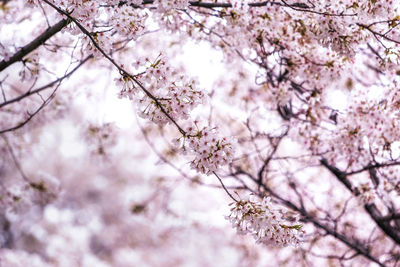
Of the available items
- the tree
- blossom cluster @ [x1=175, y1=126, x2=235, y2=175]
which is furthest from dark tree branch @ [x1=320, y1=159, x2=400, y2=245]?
blossom cluster @ [x1=175, y1=126, x2=235, y2=175]

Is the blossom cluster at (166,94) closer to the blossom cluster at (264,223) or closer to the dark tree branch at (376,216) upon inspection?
the blossom cluster at (264,223)

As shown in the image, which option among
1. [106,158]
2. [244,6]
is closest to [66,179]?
[106,158]

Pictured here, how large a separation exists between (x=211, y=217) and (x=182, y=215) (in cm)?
288

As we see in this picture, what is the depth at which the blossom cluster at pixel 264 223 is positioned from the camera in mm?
2480

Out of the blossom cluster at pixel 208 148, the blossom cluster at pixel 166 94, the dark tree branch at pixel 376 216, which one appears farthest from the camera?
the dark tree branch at pixel 376 216

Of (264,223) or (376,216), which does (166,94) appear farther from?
(376,216)

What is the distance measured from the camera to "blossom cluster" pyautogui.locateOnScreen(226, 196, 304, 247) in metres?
2.48

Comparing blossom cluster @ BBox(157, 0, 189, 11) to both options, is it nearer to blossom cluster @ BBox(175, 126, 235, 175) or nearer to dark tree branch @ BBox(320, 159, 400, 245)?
blossom cluster @ BBox(175, 126, 235, 175)

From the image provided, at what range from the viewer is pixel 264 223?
2.48m

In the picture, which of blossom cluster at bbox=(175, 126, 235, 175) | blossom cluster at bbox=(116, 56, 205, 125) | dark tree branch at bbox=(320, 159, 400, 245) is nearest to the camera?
blossom cluster at bbox=(175, 126, 235, 175)

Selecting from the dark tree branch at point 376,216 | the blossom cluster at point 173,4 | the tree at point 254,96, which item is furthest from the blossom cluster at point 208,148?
the dark tree branch at point 376,216

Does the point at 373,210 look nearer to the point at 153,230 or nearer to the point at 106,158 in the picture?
the point at 106,158

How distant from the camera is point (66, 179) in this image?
64.5ft

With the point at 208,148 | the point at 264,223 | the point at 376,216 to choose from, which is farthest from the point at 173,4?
the point at 376,216
